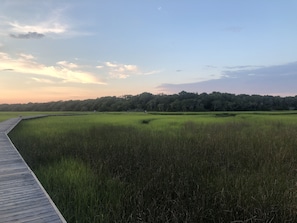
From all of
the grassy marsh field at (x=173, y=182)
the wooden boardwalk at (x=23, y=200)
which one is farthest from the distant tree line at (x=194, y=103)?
the wooden boardwalk at (x=23, y=200)

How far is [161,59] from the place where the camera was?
755 inches

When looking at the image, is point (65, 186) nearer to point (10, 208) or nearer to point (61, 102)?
point (10, 208)

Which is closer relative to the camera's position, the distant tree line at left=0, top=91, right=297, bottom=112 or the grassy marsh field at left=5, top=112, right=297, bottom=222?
the grassy marsh field at left=5, top=112, right=297, bottom=222

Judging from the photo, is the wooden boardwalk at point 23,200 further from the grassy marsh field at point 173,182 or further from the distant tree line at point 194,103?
the distant tree line at point 194,103

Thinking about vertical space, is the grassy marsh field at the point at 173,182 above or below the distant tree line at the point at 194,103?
below

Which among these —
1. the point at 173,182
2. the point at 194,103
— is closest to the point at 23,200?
the point at 173,182

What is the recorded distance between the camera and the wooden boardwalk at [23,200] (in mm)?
3191

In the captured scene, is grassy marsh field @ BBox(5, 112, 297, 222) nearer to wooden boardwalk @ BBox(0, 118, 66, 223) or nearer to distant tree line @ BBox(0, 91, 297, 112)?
wooden boardwalk @ BBox(0, 118, 66, 223)

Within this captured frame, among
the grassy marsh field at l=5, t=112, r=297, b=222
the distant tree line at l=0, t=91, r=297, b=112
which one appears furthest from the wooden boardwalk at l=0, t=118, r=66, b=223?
the distant tree line at l=0, t=91, r=297, b=112

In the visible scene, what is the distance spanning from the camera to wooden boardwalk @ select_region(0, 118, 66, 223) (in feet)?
10.5

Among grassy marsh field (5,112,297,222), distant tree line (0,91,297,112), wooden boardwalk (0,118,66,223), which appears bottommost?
grassy marsh field (5,112,297,222)

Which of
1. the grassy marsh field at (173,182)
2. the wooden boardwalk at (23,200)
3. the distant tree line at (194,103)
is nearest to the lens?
the wooden boardwalk at (23,200)

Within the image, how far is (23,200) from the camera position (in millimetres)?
3768

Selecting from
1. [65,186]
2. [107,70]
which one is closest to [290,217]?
[65,186]
